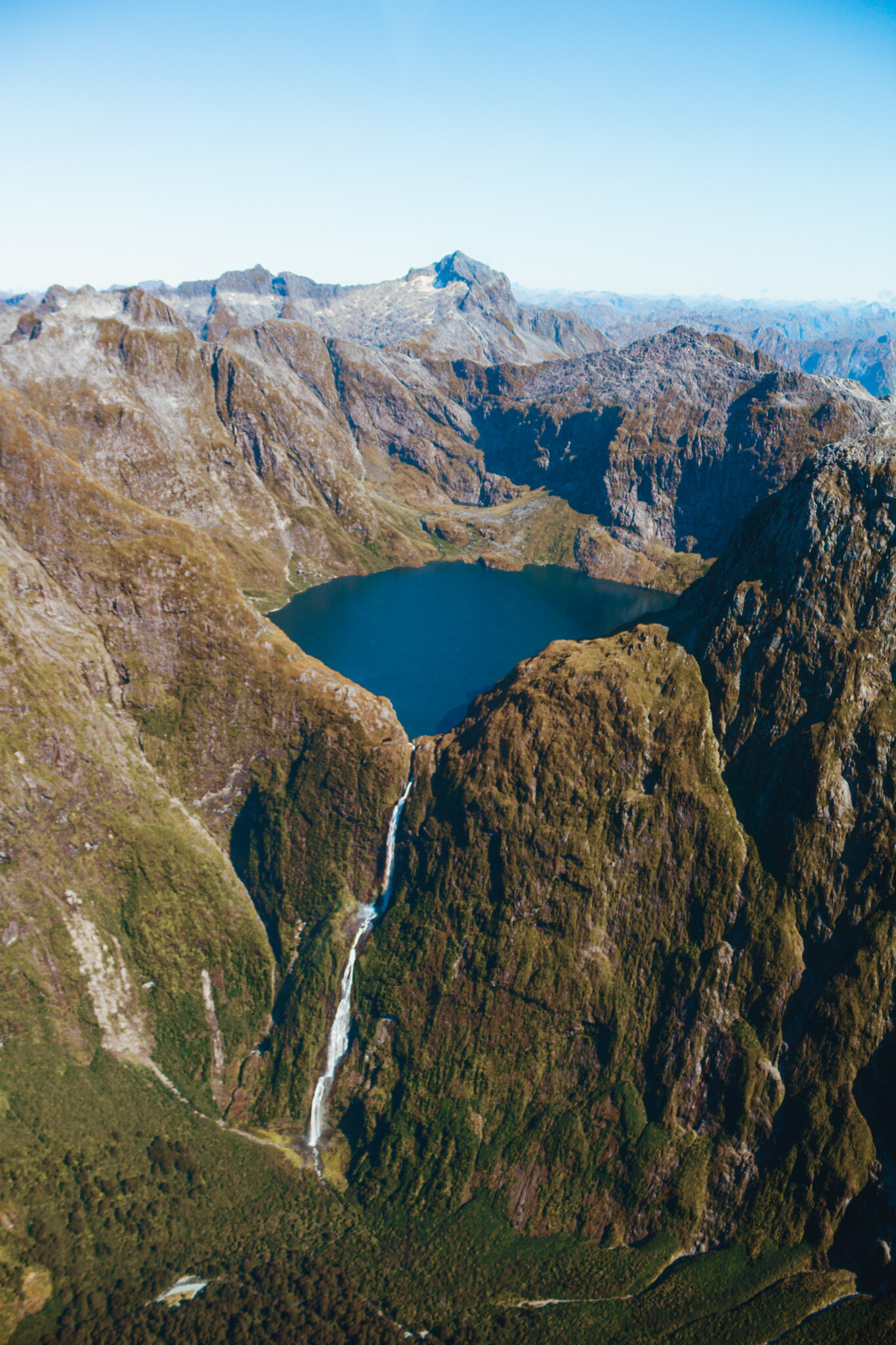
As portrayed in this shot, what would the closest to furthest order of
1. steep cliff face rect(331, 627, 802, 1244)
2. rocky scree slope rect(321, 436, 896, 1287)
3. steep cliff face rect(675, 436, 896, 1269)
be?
1. steep cliff face rect(675, 436, 896, 1269)
2. rocky scree slope rect(321, 436, 896, 1287)
3. steep cliff face rect(331, 627, 802, 1244)

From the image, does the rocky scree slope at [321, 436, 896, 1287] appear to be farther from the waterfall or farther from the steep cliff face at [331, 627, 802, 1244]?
the waterfall

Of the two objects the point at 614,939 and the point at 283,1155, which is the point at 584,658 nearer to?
the point at 614,939

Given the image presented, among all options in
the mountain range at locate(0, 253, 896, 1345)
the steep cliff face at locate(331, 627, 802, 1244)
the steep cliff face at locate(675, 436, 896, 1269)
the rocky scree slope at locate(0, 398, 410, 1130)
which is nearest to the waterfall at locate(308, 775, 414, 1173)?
the mountain range at locate(0, 253, 896, 1345)

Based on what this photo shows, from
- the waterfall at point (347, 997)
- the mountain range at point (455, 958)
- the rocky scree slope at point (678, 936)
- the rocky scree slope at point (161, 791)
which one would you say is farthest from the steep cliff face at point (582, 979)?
the rocky scree slope at point (161, 791)

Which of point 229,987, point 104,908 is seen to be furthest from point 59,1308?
point 104,908

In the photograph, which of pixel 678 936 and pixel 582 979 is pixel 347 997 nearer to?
pixel 582 979

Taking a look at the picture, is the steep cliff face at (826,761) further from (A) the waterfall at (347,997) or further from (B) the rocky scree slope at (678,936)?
(A) the waterfall at (347,997)

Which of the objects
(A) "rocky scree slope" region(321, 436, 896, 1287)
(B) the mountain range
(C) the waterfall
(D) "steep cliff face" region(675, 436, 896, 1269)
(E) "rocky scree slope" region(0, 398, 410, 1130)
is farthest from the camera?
(E) "rocky scree slope" region(0, 398, 410, 1130)

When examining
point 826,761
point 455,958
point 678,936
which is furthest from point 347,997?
point 826,761
